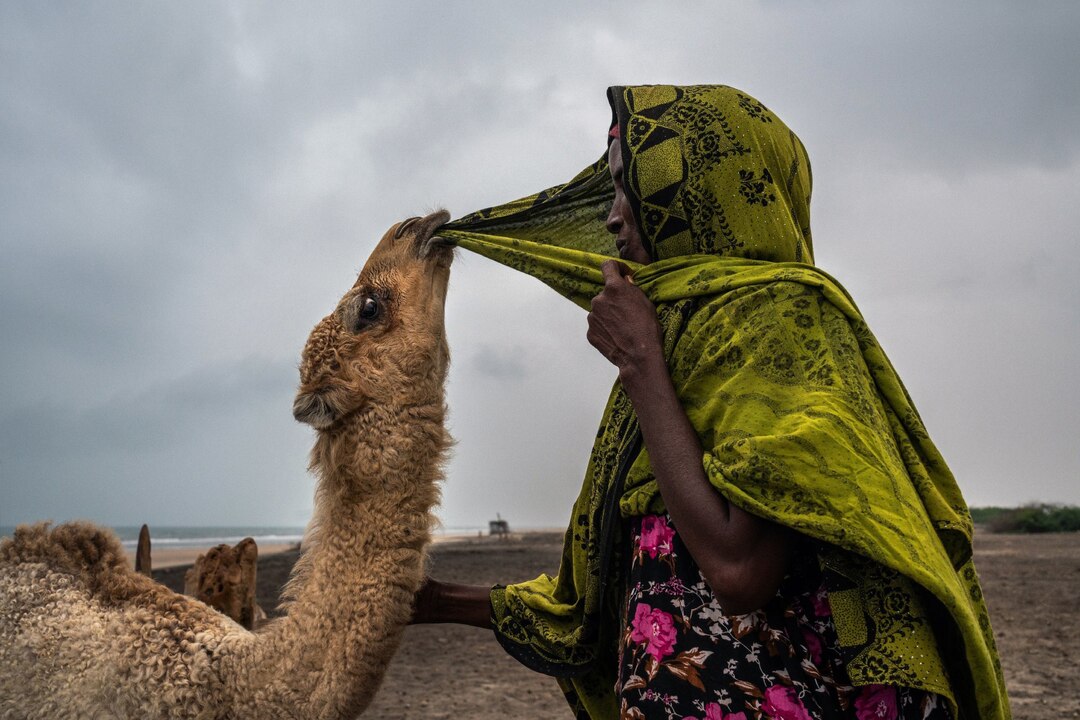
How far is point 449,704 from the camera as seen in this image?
7.76 meters

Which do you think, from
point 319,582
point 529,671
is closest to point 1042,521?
Answer: point 529,671

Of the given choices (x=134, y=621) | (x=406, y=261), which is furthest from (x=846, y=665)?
(x=134, y=621)

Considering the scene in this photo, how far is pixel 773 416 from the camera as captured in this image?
61.9 inches

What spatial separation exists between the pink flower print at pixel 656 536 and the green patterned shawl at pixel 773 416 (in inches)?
1.4

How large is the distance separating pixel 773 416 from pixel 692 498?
0.21 metres

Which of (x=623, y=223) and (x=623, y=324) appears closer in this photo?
(x=623, y=324)

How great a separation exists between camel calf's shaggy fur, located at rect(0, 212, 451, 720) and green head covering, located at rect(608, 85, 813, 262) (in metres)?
1.01

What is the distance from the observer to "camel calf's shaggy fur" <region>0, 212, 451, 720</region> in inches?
95.1

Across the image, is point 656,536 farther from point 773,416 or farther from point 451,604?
point 451,604

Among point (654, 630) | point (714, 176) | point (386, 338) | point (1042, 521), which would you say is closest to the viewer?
point (654, 630)

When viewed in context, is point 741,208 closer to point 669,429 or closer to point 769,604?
point 669,429

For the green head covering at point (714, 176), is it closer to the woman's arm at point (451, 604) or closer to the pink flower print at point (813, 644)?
the pink flower print at point (813, 644)

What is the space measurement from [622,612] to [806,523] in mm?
712

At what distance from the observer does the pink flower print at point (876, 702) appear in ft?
5.19
